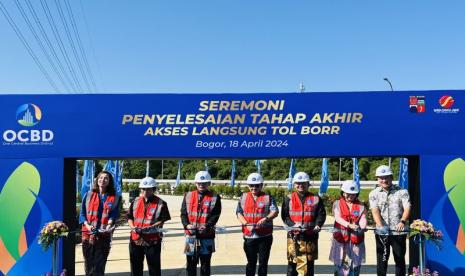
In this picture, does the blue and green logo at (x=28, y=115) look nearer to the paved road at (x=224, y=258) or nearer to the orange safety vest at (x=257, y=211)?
the paved road at (x=224, y=258)

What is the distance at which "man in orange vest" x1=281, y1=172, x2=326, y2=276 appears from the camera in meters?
6.44

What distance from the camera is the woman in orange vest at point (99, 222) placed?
643cm

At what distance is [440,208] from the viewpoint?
24.2ft

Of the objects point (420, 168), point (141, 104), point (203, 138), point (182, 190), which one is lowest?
point (182, 190)

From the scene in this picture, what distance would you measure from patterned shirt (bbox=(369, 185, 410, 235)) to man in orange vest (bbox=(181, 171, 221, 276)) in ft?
7.46

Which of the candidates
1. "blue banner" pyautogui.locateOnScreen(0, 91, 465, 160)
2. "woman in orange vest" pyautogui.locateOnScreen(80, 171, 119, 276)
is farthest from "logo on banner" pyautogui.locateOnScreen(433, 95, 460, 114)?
"woman in orange vest" pyautogui.locateOnScreen(80, 171, 119, 276)

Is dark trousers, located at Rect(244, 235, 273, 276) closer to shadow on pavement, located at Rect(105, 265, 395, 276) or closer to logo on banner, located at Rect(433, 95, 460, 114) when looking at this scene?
shadow on pavement, located at Rect(105, 265, 395, 276)

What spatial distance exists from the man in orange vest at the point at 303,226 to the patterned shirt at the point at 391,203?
0.88 meters

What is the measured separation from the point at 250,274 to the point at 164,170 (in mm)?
42827

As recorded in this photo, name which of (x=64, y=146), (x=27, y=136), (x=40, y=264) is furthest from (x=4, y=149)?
(x=40, y=264)

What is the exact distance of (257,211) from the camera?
661 cm

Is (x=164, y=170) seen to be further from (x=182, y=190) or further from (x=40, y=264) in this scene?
(x=40, y=264)

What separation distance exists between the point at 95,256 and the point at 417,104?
5290 mm

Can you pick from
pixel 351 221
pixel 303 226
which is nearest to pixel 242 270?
pixel 303 226
